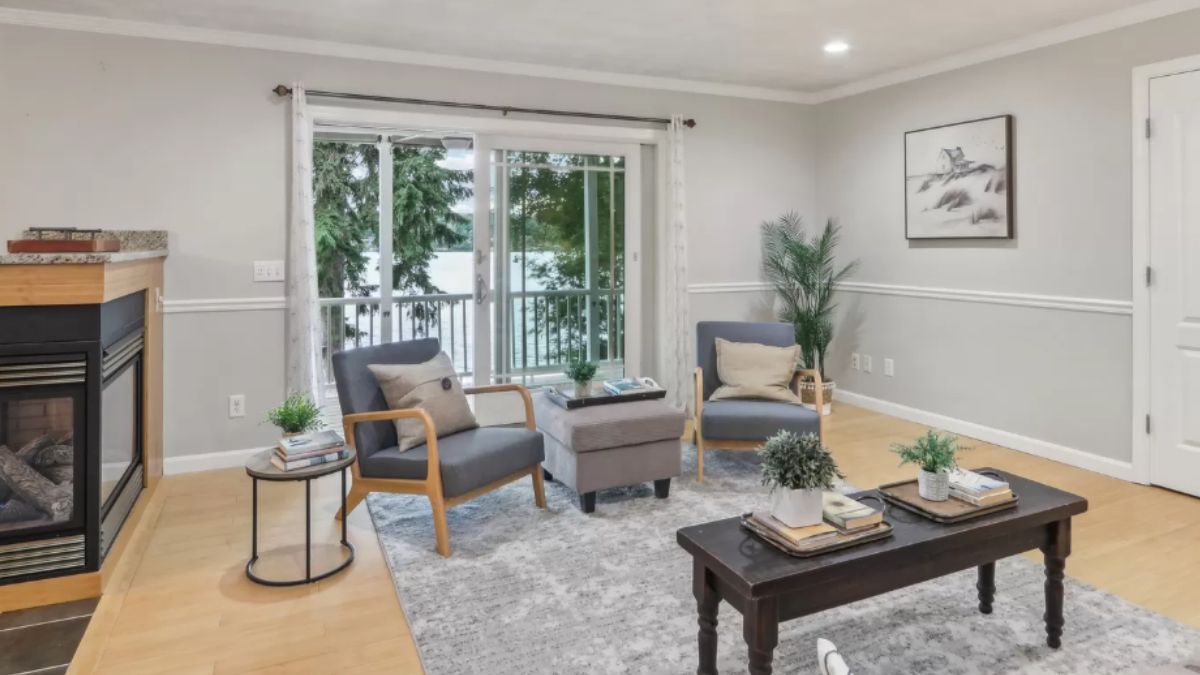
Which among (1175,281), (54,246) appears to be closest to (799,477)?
(54,246)

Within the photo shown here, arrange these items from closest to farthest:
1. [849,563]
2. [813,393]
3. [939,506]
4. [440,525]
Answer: [849,563]
[939,506]
[440,525]
[813,393]

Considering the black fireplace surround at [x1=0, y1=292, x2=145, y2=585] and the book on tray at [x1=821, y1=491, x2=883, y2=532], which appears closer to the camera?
the book on tray at [x1=821, y1=491, x2=883, y2=532]

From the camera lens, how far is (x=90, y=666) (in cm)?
220

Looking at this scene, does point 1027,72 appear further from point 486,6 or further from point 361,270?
point 361,270

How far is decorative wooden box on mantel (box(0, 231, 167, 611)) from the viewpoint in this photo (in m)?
2.41

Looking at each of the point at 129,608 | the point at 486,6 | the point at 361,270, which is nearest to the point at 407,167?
the point at 361,270

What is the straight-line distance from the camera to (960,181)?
15.5 feet

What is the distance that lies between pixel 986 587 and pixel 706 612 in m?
1.12

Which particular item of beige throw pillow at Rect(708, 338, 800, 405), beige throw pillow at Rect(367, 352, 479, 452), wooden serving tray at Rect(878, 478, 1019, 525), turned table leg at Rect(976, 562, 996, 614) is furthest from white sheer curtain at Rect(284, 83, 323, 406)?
turned table leg at Rect(976, 562, 996, 614)

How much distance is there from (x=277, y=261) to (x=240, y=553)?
6.19ft

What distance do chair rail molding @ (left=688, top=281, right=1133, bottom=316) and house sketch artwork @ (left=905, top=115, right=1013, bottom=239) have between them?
0.37 m

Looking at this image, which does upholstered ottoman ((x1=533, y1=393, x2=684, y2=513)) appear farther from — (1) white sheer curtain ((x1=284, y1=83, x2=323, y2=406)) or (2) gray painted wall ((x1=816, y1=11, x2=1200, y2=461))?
(2) gray painted wall ((x1=816, y1=11, x2=1200, y2=461))

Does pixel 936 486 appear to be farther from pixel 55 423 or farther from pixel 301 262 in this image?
pixel 301 262

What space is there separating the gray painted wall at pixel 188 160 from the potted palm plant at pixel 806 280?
2479 mm
